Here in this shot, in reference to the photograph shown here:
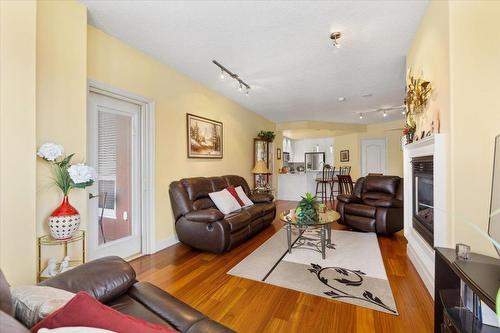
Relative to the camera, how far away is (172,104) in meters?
3.45

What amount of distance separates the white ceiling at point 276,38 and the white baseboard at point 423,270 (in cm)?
244

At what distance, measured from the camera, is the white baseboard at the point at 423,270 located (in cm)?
203

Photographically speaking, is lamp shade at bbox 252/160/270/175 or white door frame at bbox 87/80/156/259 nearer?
white door frame at bbox 87/80/156/259

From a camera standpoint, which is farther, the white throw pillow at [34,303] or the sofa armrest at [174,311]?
the sofa armrest at [174,311]

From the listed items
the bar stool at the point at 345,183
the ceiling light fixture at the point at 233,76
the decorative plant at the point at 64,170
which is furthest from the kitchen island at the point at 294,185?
the decorative plant at the point at 64,170

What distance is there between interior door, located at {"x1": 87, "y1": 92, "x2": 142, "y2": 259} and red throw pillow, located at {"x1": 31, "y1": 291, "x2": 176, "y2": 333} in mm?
2244

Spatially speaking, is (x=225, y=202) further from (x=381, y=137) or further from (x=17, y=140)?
(x=381, y=137)

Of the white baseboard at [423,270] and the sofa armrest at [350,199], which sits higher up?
the sofa armrest at [350,199]

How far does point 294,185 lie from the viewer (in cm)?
724

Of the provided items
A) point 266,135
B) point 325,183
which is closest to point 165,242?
point 266,135

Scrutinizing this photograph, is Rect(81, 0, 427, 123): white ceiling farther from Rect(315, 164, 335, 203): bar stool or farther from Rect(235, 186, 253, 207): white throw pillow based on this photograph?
Rect(315, 164, 335, 203): bar stool

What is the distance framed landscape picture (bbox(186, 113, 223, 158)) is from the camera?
3766 millimetres

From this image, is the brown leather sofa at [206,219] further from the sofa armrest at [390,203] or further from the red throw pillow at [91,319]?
the red throw pillow at [91,319]

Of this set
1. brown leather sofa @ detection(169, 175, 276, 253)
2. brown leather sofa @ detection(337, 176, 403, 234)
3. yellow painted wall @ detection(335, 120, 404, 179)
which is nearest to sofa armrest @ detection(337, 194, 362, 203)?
brown leather sofa @ detection(337, 176, 403, 234)
